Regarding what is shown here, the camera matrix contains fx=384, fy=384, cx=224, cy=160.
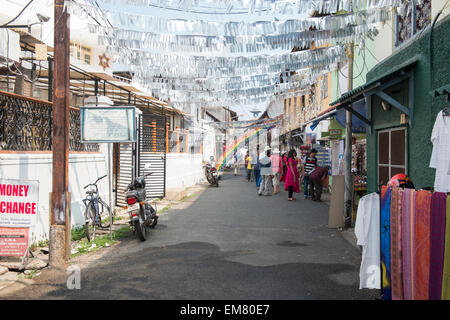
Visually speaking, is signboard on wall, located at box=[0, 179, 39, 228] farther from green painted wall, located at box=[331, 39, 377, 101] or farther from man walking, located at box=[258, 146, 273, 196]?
man walking, located at box=[258, 146, 273, 196]

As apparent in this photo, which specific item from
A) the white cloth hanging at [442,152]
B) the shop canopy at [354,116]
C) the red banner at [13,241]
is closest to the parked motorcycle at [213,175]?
the shop canopy at [354,116]

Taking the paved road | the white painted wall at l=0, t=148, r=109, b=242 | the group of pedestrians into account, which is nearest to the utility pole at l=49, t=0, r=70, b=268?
the white painted wall at l=0, t=148, r=109, b=242

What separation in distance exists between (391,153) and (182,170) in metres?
12.8

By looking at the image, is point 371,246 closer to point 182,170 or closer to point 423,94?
point 423,94

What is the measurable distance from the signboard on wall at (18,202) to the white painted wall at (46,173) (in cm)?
34

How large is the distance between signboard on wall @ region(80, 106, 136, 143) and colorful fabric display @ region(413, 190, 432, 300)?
18.4 ft

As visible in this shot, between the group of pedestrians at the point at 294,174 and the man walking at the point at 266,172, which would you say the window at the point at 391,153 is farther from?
the man walking at the point at 266,172

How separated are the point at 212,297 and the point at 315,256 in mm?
2692

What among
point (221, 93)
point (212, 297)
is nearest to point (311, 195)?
point (221, 93)

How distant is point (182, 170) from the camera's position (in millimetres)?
19719

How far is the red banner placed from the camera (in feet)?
19.1

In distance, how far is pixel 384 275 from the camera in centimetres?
431

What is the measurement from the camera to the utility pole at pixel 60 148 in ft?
20.1
